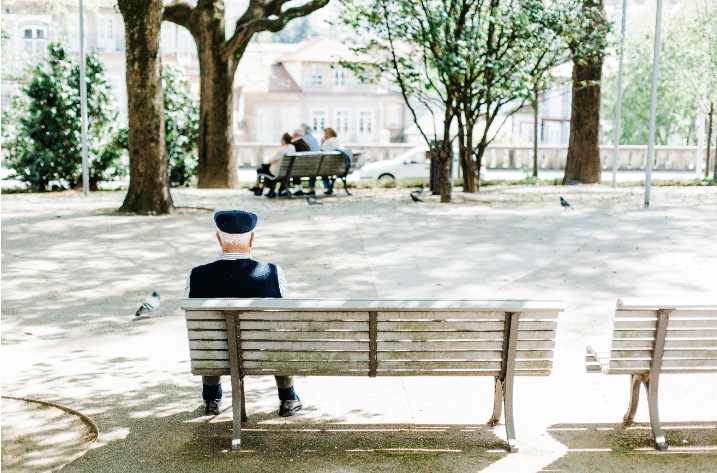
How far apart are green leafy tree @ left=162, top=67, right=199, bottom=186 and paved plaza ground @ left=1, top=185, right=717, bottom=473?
6.16 metres

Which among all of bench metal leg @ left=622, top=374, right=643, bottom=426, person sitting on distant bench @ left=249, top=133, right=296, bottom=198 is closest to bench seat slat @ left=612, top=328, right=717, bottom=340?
bench metal leg @ left=622, top=374, right=643, bottom=426

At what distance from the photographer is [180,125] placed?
20672 mm

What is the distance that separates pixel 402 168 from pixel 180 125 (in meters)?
10.5

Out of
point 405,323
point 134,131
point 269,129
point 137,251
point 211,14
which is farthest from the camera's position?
point 269,129

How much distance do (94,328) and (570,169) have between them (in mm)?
16574

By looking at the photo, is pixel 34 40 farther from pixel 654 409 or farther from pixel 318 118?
pixel 654 409

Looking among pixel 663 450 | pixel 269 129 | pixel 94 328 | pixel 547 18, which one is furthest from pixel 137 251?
pixel 269 129

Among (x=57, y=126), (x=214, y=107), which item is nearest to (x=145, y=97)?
(x=214, y=107)

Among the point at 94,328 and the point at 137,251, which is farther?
the point at 137,251

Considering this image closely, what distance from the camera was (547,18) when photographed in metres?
15.7

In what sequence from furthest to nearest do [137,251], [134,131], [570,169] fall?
[570,169], [134,131], [137,251]

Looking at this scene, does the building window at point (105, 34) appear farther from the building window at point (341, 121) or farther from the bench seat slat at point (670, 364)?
the bench seat slat at point (670, 364)

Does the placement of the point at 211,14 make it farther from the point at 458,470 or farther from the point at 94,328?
the point at 458,470

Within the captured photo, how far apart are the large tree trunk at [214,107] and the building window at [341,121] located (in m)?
41.8
